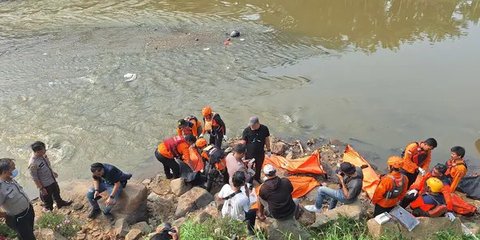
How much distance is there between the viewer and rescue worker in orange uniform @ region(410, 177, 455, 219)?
5758 millimetres

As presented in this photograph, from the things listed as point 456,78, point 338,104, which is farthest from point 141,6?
point 456,78

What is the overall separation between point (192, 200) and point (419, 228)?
12.0ft

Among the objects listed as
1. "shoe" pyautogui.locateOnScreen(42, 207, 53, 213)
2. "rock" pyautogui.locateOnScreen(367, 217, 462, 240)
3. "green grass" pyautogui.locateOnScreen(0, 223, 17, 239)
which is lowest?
"shoe" pyautogui.locateOnScreen(42, 207, 53, 213)

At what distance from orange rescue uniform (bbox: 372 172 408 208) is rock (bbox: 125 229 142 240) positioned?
11.8 feet

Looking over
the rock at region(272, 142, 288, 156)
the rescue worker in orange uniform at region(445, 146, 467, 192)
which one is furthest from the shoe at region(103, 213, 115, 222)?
the rescue worker in orange uniform at region(445, 146, 467, 192)

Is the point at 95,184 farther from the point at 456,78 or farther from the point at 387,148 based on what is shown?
the point at 456,78

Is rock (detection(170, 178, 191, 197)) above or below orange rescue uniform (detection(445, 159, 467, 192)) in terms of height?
below

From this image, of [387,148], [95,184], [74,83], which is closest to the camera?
[95,184]

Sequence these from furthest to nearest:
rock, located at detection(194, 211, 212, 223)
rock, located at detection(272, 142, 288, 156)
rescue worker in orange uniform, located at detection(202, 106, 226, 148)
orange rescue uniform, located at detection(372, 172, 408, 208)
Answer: rock, located at detection(272, 142, 288, 156) → rescue worker in orange uniform, located at detection(202, 106, 226, 148) → rock, located at detection(194, 211, 212, 223) → orange rescue uniform, located at detection(372, 172, 408, 208)

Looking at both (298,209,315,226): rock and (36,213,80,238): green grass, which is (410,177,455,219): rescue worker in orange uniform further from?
(36,213,80,238): green grass

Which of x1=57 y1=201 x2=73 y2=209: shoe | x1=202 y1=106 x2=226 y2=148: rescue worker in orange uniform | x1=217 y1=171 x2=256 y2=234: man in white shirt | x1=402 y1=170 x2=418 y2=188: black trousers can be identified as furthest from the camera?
x1=202 y1=106 x2=226 y2=148: rescue worker in orange uniform

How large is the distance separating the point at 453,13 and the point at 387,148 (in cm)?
1171

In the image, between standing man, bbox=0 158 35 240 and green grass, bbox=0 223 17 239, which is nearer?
standing man, bbox=0 158 35 240

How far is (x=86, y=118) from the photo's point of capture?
10.9m
